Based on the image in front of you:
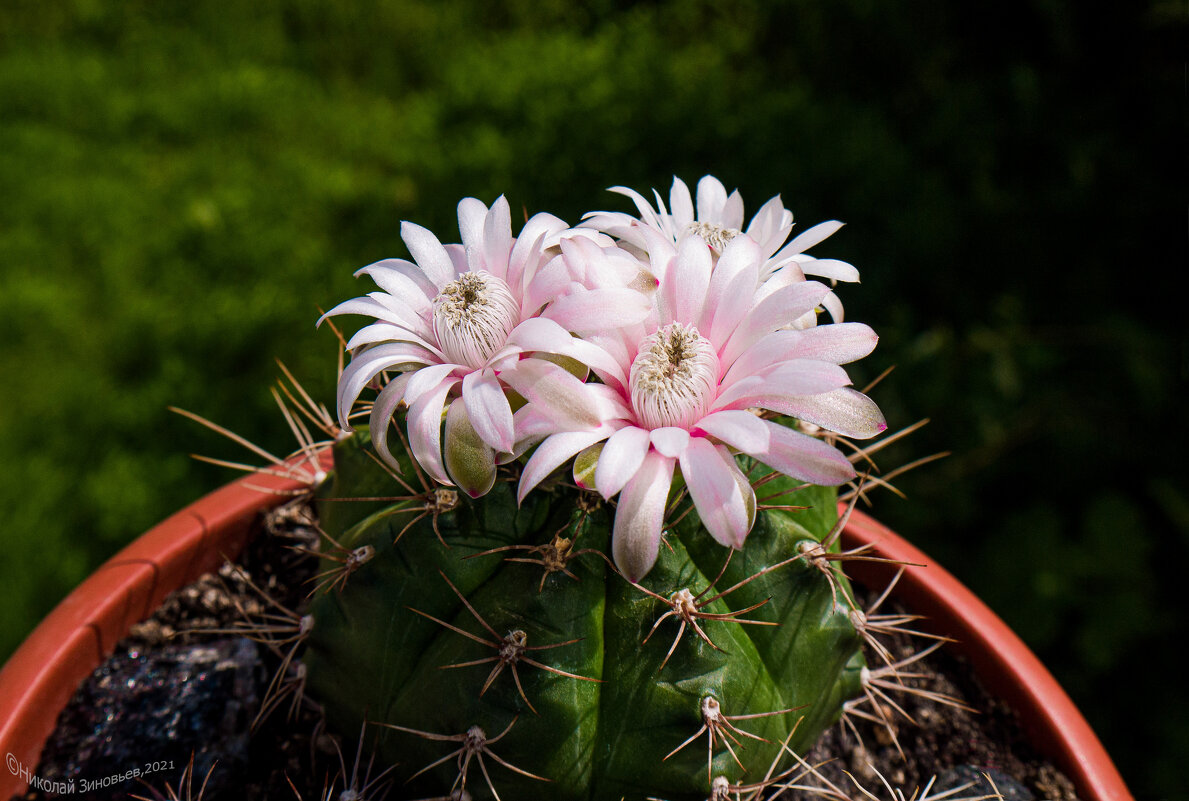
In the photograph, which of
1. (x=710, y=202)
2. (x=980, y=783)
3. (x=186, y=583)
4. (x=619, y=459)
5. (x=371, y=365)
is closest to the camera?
(x=619, y=459)

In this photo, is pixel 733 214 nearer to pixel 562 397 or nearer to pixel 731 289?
pixel 731 289

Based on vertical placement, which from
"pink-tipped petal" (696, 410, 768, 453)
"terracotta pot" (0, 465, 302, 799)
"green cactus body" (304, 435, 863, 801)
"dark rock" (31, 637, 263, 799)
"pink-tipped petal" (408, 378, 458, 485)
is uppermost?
"pink-tipped petal" (696, 410, 768, 453)

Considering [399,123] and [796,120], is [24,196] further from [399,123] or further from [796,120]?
[796,120]

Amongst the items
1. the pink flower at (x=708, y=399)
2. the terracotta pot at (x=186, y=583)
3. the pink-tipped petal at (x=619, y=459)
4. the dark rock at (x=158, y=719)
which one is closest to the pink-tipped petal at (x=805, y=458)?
the pink flower at (x=708, y=399)

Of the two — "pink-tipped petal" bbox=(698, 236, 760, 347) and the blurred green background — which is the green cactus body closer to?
"pink-tipped petal" bbox=(698, 236, 760, 347)

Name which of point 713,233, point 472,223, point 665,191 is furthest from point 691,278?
point 665,191

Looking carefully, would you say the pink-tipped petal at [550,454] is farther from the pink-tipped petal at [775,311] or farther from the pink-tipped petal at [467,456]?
the pink-tipped petal at [775,311]

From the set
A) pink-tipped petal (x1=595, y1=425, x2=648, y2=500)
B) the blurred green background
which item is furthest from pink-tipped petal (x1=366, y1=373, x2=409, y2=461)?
the blurred green background
